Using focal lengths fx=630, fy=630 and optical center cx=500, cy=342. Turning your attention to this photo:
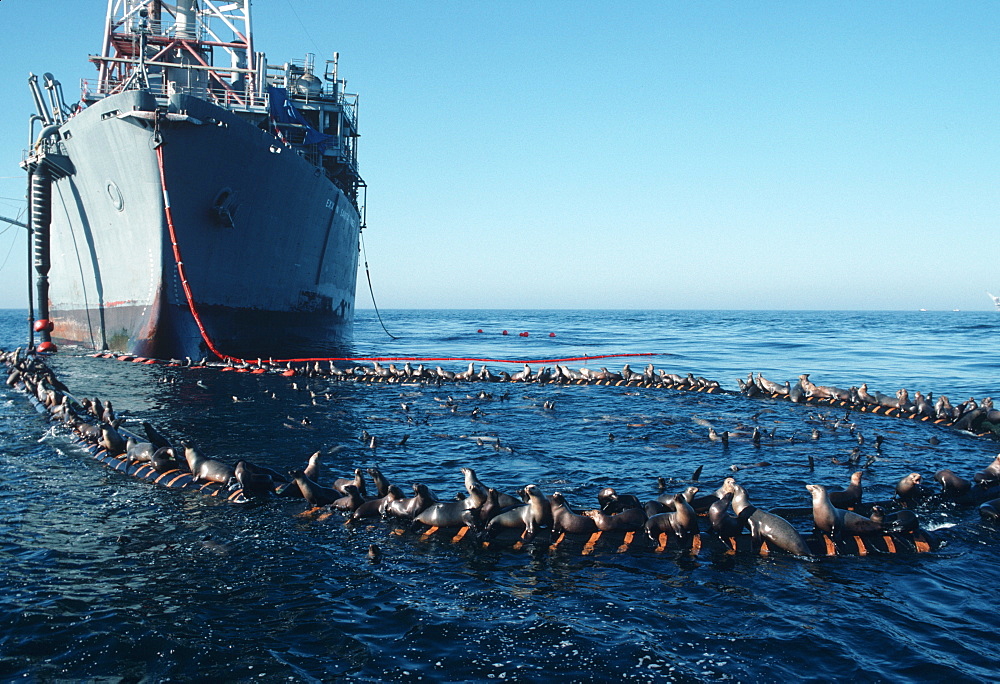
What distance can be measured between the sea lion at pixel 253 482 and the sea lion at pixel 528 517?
15.5 feet

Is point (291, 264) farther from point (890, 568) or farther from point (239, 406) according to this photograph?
point (890, 568)

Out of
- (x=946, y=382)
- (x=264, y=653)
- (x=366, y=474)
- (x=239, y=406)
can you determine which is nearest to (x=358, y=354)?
(x=239, y=406)

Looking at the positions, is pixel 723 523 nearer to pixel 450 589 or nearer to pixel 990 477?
pixel 450 589

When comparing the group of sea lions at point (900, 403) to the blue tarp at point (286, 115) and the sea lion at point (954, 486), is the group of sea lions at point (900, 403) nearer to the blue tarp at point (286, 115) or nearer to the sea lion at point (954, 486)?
the sea lion at point (954, 486)

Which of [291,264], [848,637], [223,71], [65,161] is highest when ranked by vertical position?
[223,71]

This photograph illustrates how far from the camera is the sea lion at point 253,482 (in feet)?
39.3

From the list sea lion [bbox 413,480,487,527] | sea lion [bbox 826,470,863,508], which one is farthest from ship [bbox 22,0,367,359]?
sea lion [bbox 826,470,863,508]

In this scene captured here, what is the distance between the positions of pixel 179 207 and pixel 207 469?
19.4 meters

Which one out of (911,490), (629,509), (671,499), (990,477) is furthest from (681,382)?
(629,509)

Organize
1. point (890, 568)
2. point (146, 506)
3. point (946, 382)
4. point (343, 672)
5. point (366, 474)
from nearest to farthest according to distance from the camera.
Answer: point (343, 672) → point (890, 568) → point (146, 506) → point (366, 474) → point (946, 382)

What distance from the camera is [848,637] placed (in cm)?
758

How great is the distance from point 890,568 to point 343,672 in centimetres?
804

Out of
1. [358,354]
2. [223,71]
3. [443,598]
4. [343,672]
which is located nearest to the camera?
[343,672]

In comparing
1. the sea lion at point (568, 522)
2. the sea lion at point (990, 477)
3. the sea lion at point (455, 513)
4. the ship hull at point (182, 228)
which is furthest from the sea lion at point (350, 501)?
the ship hull at point (182, 228)
